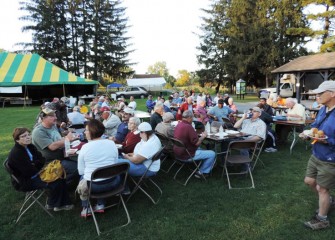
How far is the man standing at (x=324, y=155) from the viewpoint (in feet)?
9.60

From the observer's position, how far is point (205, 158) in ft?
15.8

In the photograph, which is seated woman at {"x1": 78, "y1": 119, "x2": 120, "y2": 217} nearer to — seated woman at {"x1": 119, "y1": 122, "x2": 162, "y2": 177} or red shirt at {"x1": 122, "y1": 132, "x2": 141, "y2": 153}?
seated woman at {"x1": 119, "y1": 122, "x2": 162, "y2": 177}

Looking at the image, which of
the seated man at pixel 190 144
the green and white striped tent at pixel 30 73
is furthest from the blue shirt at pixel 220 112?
the green and white striped tent at pixel 30 73

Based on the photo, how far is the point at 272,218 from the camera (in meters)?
3.48

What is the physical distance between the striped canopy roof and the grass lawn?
53.6ft

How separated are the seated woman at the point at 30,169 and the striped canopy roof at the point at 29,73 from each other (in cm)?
1731

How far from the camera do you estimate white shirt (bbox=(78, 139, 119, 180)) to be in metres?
3.21

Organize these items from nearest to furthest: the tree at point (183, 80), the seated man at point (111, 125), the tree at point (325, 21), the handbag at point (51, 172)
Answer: the handbag at point (51, 172)
the seated man at point (111, 125)
the tree at point (325, 21)
the tree at point (183, 80)

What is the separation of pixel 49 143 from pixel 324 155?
3677 millimetres

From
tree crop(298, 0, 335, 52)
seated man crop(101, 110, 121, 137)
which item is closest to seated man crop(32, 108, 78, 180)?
seated man crop(101, 110, 121, 137)

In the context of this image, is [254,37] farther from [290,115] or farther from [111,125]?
[111,125]

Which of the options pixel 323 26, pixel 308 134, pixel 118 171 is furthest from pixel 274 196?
pixel 323 26

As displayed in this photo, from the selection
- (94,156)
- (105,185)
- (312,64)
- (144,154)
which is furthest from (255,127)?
(312,64)

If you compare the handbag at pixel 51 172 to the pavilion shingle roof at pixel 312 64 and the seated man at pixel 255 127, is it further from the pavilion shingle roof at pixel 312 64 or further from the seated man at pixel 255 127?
the pavilion shingle roof at pixel 312 64
